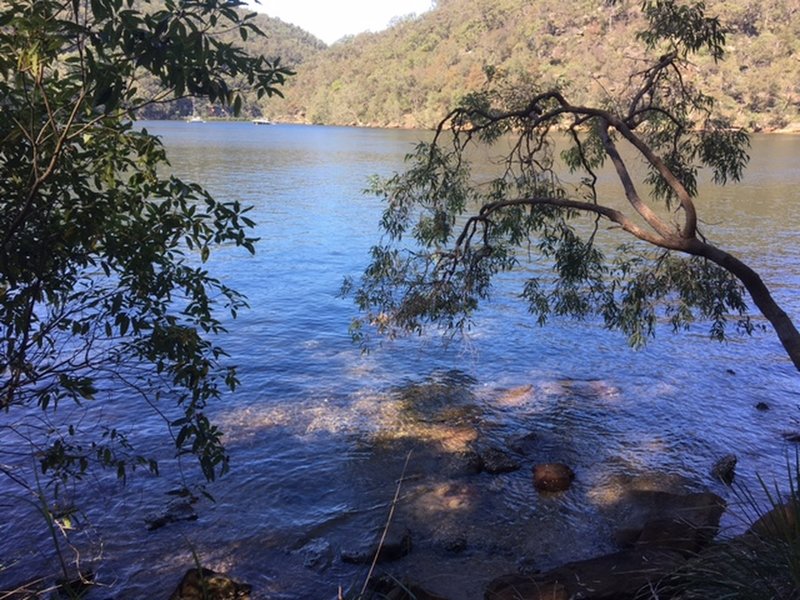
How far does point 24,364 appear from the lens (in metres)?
4.78

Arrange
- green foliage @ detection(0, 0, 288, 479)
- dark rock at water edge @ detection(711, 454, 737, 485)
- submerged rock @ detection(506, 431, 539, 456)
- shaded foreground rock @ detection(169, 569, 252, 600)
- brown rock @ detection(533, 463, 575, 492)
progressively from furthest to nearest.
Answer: submerged rock @ detection(506, 431, 539, 456)
dark rock at water edge @ detection(711, 454, 737, 485)
brown rock @ detection(533, 463, 575, 492)
shaded foreground rock @ detection(169, 569, 252, 600)
green foliage @ detection(0, 0, 288, 479)

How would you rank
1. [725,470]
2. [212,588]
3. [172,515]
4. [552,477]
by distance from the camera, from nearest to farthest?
[212,588] < [172,515] < [552,477] < [725,470]

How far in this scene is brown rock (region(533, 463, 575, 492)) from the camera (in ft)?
35.8

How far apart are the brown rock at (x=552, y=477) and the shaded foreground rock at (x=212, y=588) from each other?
5060mm

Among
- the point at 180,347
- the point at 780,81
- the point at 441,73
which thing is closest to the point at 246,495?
the point at 180,347

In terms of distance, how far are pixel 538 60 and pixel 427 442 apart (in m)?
106

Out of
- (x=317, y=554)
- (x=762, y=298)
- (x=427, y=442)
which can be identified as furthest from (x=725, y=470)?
(x=317, y=554)

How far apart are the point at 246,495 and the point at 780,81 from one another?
109m

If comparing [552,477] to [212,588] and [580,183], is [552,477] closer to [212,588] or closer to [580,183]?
[580,183]

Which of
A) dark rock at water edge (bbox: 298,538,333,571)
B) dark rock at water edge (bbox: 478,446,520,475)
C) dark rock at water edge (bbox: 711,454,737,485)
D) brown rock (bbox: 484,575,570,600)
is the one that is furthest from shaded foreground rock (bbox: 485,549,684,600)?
dark rock at water edge (bbox: 711,454,737,485)

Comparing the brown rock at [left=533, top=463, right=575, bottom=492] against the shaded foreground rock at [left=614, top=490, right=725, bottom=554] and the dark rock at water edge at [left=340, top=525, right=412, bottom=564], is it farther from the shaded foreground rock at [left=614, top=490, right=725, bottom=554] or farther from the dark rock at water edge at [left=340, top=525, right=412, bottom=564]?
the dark rock at water edge at [left=340, top=525, right=412, bottom=564]

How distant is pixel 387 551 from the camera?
355 inches

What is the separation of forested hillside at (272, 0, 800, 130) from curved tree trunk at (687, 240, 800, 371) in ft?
154

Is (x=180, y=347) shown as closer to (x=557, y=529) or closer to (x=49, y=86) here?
(x=49, y=86)
